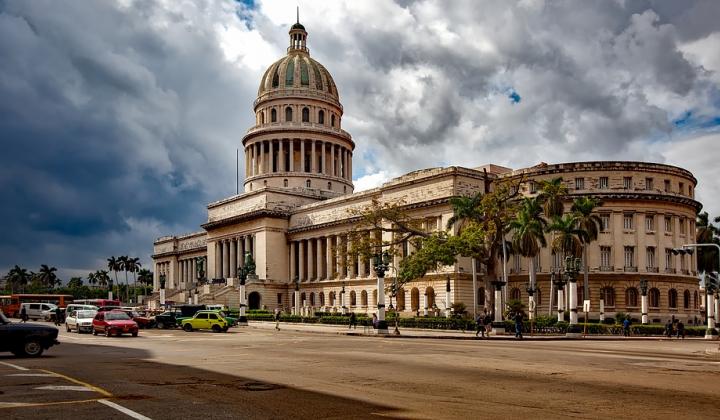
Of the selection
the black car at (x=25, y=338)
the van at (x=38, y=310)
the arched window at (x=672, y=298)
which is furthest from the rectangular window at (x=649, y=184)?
the black car at (x=25, y=338)

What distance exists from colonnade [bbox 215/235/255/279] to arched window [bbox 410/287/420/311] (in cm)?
3194

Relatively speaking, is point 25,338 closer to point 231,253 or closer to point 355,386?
point 355,386

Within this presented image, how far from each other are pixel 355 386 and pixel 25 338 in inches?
561

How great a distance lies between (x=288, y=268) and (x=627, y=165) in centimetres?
5020

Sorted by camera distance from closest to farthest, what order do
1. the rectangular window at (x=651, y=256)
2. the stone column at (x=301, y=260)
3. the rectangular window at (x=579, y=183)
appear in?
the rectangular window at (x=651, y=256) < the rectangular window at (x=579, y=183) < the stone column at (x=301, y=260)

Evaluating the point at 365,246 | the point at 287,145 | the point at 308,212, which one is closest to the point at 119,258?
the point at 287,145

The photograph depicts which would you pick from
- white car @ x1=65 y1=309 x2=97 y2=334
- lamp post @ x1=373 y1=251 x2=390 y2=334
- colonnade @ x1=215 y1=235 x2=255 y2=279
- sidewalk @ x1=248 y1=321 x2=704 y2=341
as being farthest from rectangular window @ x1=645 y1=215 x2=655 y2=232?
colonnade @ x1=215 y1=235 x2=255 y2=279

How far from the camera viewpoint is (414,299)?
8081 cm

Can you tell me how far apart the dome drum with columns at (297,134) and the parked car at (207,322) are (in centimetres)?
5834

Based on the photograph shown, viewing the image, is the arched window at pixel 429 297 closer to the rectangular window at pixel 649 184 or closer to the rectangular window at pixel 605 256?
the rectangular window at pixel 605 256

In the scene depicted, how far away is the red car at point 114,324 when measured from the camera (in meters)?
43.7

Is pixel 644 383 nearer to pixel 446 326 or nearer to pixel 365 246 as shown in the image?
pixel 446 326

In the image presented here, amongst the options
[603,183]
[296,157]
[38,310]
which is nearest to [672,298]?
[603,183]

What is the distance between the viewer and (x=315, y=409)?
13.2 metres
